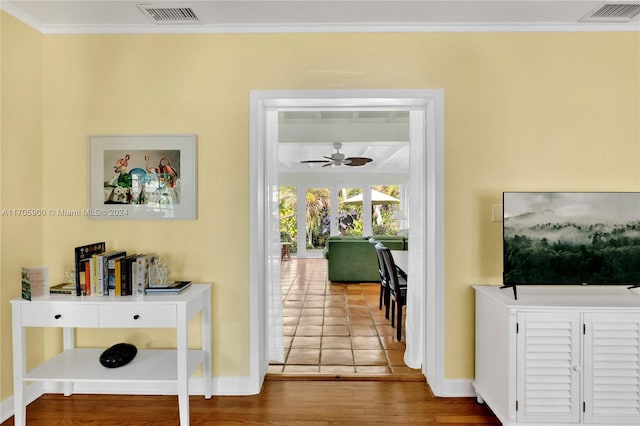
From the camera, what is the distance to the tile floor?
2.87 metres

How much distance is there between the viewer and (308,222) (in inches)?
378

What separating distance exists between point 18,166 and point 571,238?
11.6 feet

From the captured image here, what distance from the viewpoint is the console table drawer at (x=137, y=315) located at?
2.02 m

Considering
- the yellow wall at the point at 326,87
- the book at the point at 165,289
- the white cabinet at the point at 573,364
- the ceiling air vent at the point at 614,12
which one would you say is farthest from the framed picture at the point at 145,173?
the ceiling air vent at the point at 614,12

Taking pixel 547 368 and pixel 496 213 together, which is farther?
pixel 496 213

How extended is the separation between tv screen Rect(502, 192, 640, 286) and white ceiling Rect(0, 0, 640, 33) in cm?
115

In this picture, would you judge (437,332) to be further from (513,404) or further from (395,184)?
(395,184)

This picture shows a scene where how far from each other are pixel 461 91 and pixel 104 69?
2474 mm

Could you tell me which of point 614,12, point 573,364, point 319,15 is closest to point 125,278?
point 319,15

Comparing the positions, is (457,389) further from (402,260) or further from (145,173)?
(145,173)

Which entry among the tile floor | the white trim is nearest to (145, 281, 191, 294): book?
the tile floor

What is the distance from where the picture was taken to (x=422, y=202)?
8.84 ft

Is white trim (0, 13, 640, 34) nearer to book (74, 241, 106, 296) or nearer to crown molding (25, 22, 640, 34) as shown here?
crown molding (25, 22, 640, 34)

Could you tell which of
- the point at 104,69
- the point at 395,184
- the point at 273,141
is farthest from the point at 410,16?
the point at 395,184
